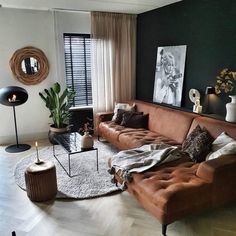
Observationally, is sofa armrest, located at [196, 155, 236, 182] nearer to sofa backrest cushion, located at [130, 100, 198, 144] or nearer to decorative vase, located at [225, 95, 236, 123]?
decorative vase, located at [225, 95, 236, 123]

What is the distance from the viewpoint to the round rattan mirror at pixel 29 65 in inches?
187

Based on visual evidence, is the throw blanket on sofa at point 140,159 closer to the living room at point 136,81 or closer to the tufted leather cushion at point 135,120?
the living room at point 136,81

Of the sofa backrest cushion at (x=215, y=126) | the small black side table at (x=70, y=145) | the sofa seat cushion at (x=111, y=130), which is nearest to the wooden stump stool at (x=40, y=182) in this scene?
the small black side table at (x=70, y=145)

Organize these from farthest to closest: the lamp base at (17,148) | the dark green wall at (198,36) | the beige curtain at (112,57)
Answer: the beige curtain at (112,57) < the lamp base at (17,148) < the dark green wall at (198,36)

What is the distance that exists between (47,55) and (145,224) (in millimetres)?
3780

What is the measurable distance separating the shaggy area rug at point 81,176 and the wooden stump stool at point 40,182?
163mm

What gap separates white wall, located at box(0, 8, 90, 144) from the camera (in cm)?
466

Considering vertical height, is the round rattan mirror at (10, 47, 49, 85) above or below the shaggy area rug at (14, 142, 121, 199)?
above

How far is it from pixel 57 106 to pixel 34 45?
1262 millimetres

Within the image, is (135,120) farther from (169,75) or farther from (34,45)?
(34,45)

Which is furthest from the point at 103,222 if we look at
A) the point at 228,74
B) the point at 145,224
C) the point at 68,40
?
the point at 68,40

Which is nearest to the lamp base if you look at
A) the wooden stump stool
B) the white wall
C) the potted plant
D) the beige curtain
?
the white wall

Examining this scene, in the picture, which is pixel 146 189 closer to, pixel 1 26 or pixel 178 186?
pixel 178 186

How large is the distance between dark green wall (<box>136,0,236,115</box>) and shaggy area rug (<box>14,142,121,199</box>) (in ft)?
5.84
